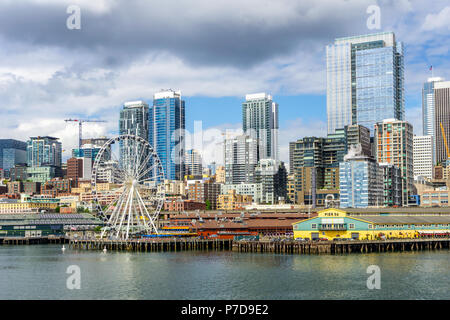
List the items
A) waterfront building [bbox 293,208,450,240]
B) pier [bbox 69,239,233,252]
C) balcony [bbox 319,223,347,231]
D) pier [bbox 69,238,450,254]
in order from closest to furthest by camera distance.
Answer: pier [bbox 69,238,450,254] < balcony [bbox 319,223,347,231] < waterfront building [bbox 293,208,450,240] < pier [bbox 69,239,233,252]

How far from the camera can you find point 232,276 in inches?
2926

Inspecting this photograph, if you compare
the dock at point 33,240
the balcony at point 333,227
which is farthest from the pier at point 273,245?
the dock at point 33,240

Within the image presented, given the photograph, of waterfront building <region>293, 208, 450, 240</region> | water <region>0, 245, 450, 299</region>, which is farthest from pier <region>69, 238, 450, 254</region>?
water <region>0, 245, 450, 299</region>

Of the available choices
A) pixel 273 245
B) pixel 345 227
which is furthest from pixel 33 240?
pixel 345 227

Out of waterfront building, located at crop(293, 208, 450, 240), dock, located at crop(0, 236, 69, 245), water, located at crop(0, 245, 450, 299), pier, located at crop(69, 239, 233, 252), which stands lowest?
dock, located at crop(0, 236, 69, 245)

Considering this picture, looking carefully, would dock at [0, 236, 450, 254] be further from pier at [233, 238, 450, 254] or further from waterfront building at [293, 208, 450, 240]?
waterfront building at [293, 208, 450, 240]

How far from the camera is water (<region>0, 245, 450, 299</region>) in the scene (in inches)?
2472

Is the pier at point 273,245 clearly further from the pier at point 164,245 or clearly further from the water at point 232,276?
the water at point 232,276

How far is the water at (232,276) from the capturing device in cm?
6278

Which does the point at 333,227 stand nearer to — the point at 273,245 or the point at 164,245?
the point at 273,245

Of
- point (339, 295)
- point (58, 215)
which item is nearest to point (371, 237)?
point (339, 295)

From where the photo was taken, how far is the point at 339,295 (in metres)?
61.0
